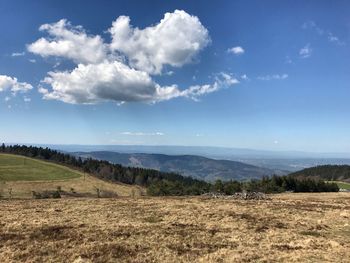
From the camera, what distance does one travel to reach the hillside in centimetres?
11581

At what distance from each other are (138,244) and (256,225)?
943 cm

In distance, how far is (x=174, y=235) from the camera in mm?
21594

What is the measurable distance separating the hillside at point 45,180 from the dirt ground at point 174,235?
75833mm

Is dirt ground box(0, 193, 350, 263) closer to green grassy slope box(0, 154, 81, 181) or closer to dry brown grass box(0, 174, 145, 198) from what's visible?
dry brown grass box(0, 174, 145, 198)

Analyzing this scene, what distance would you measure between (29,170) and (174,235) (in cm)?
14131

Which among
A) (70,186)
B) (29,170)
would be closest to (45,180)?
(70,186)

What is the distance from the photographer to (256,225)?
25109mm

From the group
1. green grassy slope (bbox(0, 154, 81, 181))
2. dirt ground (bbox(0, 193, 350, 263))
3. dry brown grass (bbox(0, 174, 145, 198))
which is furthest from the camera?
green grassy slope (bbox(0, 154, 81, 181))

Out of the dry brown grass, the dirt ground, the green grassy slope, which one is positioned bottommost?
the dry brown grass

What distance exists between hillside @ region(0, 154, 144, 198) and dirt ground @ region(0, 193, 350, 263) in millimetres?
75833

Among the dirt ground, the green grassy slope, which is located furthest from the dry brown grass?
the dirt ground

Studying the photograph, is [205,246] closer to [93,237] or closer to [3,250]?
[93,237]

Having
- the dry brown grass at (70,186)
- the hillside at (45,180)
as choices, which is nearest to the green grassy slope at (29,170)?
the hillside at (45,180)

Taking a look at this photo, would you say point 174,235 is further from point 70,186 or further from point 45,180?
point 45,180
